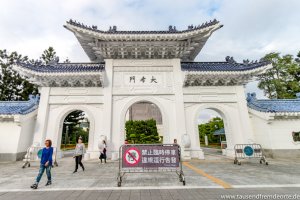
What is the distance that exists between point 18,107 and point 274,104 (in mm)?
A: 17456

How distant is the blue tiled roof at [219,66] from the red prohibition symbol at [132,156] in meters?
7.46

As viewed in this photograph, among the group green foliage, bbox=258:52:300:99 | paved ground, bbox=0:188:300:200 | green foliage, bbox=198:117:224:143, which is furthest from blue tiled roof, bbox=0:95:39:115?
green foliage, bbox=198:117:224:143

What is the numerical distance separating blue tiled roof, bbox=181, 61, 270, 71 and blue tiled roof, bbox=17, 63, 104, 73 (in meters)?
6.08

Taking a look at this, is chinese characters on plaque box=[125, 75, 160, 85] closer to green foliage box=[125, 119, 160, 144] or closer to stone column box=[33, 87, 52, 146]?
stone column box=[33, 87, 52, 146]

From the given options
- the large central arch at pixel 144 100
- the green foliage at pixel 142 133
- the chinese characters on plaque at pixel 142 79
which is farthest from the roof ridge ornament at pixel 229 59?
the green foliage at pixel 142 133

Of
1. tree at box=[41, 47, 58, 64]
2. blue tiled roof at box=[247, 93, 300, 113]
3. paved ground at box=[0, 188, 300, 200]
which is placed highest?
tree at box=[41, 47, 58, 64]

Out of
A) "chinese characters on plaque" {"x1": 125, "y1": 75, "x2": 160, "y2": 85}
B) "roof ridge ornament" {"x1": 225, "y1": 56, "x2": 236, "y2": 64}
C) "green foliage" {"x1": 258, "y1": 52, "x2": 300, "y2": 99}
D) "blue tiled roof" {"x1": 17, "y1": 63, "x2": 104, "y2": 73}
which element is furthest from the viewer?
"green foliage" {"x1": 258, "y1": 52, "x2": 300, "y2": 99}

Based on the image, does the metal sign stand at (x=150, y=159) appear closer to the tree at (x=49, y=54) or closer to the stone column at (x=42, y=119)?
the stone column at (x=42, y=119)

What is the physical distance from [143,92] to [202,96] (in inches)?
155

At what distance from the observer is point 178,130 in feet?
31.8

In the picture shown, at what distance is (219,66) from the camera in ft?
36.7

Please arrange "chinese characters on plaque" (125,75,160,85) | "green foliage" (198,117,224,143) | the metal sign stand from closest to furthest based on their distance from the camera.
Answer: the metal sign stand
"chinese characters on plaque" (125,75,160,85)
"green foliage" (198,117,224,143)

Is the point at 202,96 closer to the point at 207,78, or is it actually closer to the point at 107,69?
the point at 207,78

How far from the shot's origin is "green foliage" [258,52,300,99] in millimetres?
19328
